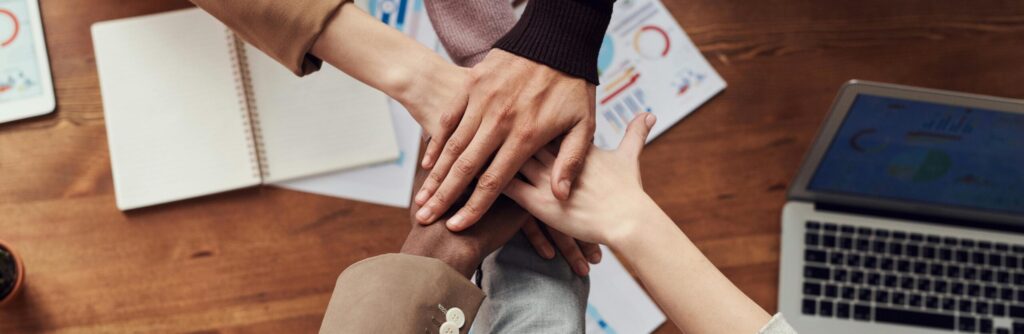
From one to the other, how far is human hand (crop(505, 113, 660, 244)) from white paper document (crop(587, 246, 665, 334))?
191 mm

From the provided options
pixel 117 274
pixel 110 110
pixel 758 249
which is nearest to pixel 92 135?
pixel 110 110

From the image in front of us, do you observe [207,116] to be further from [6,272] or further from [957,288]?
[957,288]

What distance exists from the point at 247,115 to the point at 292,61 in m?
0.23

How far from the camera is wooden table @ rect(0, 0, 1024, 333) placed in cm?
109

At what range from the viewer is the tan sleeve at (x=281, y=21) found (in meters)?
0.88

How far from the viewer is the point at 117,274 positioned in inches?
42.8

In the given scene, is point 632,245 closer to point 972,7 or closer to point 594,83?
point 594,83

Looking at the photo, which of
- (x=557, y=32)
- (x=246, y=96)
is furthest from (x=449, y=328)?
(x=246, y=96)

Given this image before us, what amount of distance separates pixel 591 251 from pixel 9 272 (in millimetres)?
713

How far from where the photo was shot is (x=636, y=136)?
3.14ft

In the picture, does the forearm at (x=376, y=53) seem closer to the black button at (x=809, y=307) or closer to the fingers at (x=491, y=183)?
the fingers at (x=491, y=183)

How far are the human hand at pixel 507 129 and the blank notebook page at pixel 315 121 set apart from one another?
22 centimetres

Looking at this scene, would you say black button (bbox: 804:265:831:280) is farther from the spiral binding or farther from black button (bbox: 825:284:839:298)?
the spiral binding

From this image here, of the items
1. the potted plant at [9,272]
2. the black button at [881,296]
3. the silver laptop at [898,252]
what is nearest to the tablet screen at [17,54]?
the potted plant at [9,272]
